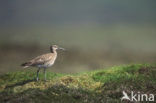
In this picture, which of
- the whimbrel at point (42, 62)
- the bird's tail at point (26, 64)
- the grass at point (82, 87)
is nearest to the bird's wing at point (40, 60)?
the whimbrel at point (42, 62)

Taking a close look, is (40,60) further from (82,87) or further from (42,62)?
(82,87)

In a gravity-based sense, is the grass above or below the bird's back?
below

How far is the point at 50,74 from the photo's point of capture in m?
25.9

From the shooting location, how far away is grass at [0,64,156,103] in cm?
1520

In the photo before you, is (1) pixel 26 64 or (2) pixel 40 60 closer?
(2) pixel 40 60

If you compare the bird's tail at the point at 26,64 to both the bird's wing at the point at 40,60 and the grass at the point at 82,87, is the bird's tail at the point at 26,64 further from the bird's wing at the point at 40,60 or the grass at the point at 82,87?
the grass at the point at 82,87

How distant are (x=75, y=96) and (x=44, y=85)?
15.2 feet

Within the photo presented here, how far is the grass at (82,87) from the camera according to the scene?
599 inches

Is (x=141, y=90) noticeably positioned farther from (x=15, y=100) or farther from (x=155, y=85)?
(x=15, y=100)

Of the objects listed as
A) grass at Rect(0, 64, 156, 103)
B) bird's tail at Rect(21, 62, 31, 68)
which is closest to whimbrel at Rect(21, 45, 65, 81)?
bird's tail at Rect(21, 62, 31, 68)

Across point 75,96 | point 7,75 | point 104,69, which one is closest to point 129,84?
point 75,96

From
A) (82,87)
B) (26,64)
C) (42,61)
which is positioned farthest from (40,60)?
(82,87)

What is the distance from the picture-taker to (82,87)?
19453 millimetres

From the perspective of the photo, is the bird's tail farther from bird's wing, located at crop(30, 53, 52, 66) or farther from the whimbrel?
bird's wing, located at crop(30, 53, 52, 66)
